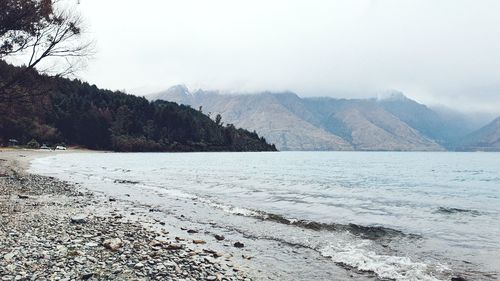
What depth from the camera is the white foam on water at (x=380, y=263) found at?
14.7 meters

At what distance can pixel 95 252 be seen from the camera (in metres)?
13.5

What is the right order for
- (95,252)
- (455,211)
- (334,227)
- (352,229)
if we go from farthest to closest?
(455,211) → (334,227) → (352,229) → (95,252)

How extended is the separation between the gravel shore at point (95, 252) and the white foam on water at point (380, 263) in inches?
198

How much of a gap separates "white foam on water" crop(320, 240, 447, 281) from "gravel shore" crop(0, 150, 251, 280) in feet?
16.5

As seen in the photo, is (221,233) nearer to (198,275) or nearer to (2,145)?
(198,275)

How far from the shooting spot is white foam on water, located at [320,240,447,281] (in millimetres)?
14672

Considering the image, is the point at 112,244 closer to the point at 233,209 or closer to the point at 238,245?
the point at 238,245

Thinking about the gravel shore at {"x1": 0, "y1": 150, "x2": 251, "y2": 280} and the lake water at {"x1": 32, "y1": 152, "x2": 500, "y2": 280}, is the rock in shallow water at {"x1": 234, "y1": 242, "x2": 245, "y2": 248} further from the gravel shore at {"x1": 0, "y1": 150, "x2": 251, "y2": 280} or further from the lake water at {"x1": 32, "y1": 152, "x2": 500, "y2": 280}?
the gravel shore at {"x1": 0, "y1": 150, "x2": 251, "y2": 280}

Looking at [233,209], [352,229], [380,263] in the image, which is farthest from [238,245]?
[233,209]

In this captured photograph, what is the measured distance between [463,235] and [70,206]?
81.1 feet

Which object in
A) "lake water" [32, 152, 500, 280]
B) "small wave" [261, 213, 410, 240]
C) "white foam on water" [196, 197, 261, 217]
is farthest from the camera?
"white foam on water" [196, 197, 261, 217]

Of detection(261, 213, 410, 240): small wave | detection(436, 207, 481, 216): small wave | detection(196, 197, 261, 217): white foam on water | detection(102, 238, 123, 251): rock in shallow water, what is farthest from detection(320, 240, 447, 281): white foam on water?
detection(436, 207, 481, 216): small wave

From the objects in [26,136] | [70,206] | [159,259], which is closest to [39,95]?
[70,206]

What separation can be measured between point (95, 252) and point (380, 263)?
36.0 ft
